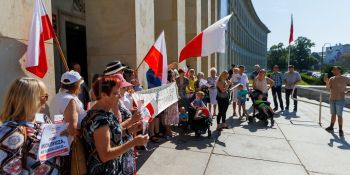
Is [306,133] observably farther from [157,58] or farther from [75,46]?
[75,46]

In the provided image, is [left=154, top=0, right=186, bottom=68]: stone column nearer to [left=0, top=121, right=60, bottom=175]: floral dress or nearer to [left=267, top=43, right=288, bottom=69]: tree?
[left=0, top=121, right=60, bottom=175]: floral dress

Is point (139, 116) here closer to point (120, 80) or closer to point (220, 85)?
point (120, 80)

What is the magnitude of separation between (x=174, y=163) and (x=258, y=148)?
2162 mm

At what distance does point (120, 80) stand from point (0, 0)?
2.83 m

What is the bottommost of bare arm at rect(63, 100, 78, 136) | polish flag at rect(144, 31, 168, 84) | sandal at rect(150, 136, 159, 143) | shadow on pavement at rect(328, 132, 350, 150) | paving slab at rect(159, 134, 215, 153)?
shadow on pavement at rect(328, 132, 350, 150)

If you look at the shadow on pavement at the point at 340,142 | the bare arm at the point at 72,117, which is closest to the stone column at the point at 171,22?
the shadow on pavement at the point at 340,142

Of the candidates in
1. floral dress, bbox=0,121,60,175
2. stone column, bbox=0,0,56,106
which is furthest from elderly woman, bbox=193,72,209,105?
floral dress, bbox=0,121,60,175

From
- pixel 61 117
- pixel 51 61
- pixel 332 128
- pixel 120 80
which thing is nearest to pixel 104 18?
pixel 51 61

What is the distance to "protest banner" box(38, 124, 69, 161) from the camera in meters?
2.12

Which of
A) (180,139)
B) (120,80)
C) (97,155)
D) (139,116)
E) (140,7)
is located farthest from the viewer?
(140,7)

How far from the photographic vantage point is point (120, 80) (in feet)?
8.05

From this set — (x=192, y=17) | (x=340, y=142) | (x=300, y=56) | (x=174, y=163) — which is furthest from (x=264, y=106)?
(x=300, y=56)

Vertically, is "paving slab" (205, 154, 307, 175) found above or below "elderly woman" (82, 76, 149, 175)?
below

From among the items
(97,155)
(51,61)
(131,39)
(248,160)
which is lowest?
(248,160)
